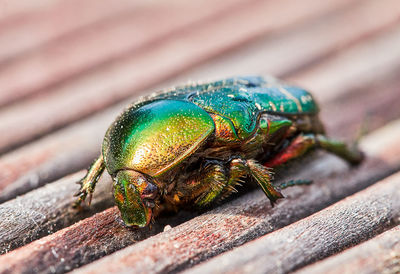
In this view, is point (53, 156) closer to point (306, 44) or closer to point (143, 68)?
point (143, 68)

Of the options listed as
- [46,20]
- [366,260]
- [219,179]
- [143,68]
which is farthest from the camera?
[46,20]

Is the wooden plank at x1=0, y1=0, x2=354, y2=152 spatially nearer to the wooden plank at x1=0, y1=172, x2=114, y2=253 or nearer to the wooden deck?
the wooden deck

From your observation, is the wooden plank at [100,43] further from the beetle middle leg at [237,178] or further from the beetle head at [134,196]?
the beetle middle leg at [237,178]

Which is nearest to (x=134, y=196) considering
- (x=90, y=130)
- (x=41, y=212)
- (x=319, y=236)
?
(x=41, y=212)

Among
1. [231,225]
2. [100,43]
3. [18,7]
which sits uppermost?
[18,7]

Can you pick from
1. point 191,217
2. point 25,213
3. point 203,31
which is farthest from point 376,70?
point 25,213

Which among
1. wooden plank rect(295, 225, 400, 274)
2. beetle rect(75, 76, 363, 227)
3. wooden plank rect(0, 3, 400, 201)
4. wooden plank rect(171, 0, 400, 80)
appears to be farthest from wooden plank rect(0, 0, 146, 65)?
wooden plank rect(295, 225, 400, 274)

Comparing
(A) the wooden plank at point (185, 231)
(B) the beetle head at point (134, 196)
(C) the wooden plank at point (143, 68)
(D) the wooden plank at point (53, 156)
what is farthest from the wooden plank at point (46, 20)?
(B) the beetle head at point (134, 196)
